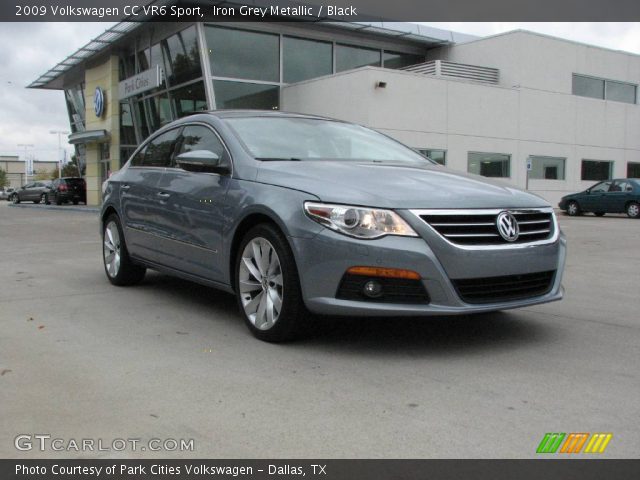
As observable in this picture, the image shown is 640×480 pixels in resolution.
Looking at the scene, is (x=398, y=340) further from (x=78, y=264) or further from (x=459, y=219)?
(x=78, y=264)

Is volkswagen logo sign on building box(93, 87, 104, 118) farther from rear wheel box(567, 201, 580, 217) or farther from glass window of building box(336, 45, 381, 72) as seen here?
rear wheel box(567, 201, 580, 217)

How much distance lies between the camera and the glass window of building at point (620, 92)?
30891 millimetres

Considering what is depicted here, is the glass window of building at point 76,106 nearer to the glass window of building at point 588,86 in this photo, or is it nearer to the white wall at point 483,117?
the white wall at point 483,117

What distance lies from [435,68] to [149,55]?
12284 mm

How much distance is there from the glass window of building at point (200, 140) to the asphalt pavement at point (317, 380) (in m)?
1.33

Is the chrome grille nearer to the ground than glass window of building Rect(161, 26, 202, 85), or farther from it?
nearer to the ground

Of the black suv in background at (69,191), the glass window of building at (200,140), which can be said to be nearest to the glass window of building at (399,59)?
the black suv in background at (69,191)

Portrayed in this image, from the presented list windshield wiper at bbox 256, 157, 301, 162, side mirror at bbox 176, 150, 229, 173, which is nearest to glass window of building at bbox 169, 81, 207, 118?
side mirror at bbox 176, 150, 229, 173

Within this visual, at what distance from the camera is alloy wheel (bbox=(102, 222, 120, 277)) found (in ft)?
22.1

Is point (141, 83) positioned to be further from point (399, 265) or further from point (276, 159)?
point (399, 265)

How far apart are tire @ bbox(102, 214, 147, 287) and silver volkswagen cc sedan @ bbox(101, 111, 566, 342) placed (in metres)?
Result: 1.21

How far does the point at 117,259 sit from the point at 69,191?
32038 millimetres

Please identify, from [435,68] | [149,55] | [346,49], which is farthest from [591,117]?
[149,55]

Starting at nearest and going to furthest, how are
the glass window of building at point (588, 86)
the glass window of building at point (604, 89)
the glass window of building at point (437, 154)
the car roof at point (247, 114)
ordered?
1. the car roof at point (247, 114)
2. the glass window of building at point (437, 154)
3. the glass window of building at point (588, 86)
4. the glass window of building at point (604, 89)
